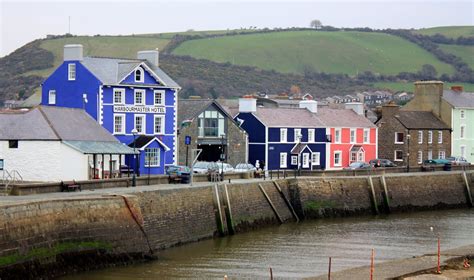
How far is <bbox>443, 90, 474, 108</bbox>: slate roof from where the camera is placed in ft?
317

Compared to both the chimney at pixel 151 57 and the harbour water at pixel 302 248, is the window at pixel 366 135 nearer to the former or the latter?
the chimney at pixel 151 57

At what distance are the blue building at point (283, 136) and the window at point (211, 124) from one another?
3.58 m

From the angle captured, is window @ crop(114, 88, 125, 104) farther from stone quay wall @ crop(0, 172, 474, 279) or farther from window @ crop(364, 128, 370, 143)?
window @ crop(364, 128, 370, 143)

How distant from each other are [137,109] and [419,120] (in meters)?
33.5

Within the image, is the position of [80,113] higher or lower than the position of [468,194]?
higher

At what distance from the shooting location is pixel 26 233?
1427 inches

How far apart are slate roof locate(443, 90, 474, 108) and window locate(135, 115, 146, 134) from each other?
37072 mm

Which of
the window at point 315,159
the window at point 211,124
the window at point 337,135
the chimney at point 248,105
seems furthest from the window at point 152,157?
the window at point 337,135

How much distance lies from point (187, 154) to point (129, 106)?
772 cm

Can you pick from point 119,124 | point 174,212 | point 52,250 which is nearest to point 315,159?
point 119,124

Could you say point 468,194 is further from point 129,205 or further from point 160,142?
point 129,205

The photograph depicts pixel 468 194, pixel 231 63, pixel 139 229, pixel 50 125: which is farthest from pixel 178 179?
pixel 231 63

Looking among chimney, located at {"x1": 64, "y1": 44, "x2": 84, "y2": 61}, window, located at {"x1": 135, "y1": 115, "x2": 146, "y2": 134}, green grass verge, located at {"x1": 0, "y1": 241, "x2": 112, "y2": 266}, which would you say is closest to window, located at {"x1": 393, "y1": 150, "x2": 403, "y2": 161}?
window, located at {"x1": 135, "y1": 115, "x2": 146, "y2": 134}

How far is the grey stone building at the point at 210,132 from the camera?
76.1 metres
